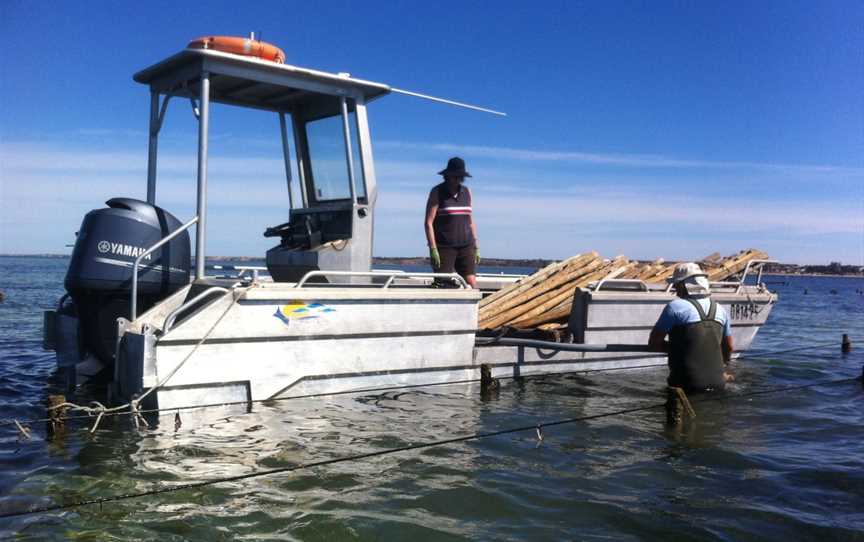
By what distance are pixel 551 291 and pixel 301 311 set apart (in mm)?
4623

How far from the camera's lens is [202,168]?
7.50 m

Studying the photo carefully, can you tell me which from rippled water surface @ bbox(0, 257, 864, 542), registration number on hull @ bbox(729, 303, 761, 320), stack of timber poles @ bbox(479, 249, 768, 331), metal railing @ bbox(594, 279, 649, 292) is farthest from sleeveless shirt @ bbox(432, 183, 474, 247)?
registration number on hull @ bbox(729, 303, 761, 320)

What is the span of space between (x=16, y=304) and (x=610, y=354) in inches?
928

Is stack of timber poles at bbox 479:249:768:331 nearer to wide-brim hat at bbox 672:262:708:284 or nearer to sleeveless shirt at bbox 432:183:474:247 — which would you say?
sleeveless shirt at bbox 432:183:474:247

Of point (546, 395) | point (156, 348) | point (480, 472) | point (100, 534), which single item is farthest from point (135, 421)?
point (546, 395)

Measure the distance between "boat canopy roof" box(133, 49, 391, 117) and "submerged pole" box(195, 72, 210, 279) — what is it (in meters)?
0.24

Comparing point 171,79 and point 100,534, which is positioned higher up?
point 171,79

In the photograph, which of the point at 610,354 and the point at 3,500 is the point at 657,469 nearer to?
the point at 610,354

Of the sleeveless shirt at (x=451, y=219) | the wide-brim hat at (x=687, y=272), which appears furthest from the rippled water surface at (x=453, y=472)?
the sleeveless shirt at (x=451, y=219)

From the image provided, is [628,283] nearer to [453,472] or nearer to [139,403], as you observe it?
[453,472]

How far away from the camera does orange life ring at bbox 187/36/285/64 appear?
7652mm

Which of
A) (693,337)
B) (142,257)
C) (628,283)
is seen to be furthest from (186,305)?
(628,283)

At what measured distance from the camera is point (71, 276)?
7.29m

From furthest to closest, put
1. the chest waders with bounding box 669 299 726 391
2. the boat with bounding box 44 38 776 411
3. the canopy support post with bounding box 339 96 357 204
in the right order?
1. the canopy support post with bounding box 339 96 357 204
2. the chest waders with bounding box 669 299 726 391
3. the boat with bounding box 44 38 776 411
